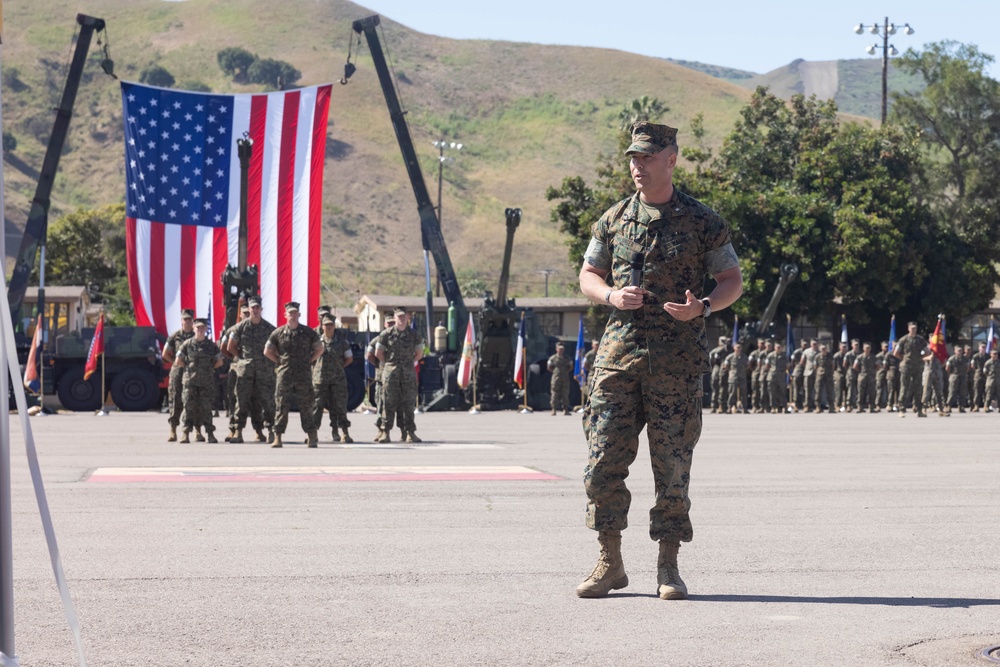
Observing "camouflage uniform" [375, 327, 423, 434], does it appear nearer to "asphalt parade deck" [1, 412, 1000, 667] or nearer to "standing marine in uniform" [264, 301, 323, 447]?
"standing marine in uniform" [264, 301, 323, 447]

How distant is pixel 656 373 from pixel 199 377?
1415 cm

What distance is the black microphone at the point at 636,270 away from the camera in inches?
260

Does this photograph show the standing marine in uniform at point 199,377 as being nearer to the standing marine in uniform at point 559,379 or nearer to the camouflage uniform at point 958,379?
the standing marine in uniform at point 559,379

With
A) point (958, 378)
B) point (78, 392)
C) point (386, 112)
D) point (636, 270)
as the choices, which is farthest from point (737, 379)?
point (386, 112)

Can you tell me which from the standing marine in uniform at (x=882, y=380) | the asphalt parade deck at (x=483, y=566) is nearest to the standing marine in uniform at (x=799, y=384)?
the standing marine in uniform at (x=882, y=380)

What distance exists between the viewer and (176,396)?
2025 cm

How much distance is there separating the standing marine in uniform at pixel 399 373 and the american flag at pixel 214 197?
11180 millimetres

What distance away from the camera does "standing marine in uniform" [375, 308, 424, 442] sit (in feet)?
64.0

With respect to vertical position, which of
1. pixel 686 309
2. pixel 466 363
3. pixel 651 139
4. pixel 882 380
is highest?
pixel 651 139

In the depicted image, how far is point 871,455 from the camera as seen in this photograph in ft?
54.5

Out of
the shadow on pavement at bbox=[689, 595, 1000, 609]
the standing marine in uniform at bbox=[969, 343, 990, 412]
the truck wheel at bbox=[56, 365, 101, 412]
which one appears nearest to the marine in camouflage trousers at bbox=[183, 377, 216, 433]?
the truck wheel at bbox=[56, 365, 101, 412]

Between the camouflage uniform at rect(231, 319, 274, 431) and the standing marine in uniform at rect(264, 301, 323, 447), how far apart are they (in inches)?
27.5

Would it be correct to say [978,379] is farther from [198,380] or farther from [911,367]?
[198,380]

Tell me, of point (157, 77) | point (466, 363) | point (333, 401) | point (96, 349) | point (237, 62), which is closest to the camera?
point (333, 401)
